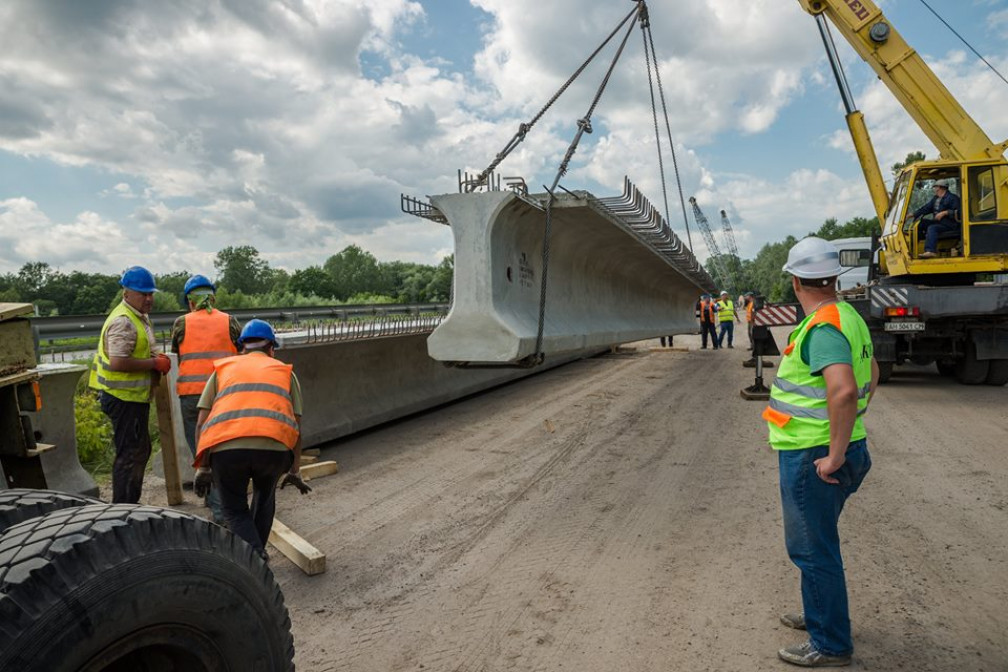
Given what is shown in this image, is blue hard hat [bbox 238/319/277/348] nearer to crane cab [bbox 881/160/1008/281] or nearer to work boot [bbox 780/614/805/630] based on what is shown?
work boot [bbox 780/614/805/630]

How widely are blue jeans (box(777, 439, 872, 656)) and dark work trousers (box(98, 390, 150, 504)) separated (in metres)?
4.24

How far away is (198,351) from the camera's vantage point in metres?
4.88

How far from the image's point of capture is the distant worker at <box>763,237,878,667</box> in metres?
2.74

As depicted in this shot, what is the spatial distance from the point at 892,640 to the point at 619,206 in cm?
598

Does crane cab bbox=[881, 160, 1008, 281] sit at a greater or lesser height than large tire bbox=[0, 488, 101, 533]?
greater

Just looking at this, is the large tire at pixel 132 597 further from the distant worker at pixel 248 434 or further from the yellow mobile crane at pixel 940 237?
the yellow mobile crane at pixel 940 237

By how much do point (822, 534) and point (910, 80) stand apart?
1085 centimetres

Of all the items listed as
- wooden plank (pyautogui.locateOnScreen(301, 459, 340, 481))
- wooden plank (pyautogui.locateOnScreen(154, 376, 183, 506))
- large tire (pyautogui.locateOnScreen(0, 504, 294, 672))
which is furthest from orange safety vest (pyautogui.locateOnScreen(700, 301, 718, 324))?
large tire (pyautogui.locateOnScreen(0, 504, 294, 672))

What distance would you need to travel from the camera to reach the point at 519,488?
535 cm

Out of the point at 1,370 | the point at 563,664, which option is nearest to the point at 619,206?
the point at 563,664

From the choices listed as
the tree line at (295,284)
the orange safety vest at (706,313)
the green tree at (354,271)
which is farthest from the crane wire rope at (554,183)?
the green tree at (354,271)

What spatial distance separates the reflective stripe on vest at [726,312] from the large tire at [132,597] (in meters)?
18.8

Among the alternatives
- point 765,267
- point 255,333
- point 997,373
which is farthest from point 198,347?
point 765,267

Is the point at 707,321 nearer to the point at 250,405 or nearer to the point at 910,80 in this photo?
the point at 910,80
